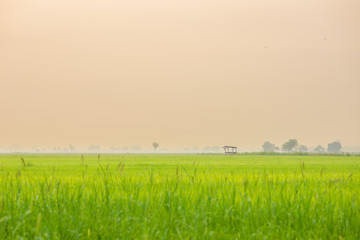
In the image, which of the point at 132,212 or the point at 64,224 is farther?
the point at 132,212

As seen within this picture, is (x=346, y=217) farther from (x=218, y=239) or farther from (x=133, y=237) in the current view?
(x=133, y=237)

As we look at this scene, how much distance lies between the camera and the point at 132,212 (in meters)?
4.50

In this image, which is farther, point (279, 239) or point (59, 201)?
point (59, 201)

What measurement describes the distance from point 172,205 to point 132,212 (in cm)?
58

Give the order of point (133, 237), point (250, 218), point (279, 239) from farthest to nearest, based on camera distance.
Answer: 1. point (250, 218)
2. point (279, 239)
3. point (133, 237)

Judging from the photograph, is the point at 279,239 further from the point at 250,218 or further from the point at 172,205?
the point at 172,205

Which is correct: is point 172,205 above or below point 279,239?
above

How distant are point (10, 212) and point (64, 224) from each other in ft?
2.40

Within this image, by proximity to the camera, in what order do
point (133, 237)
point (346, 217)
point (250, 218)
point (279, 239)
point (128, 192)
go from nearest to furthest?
point (133, 237)
point (279, 239)
point (250, 218)
point (346, 217)
point (128, 192)

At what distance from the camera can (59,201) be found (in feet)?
15.2

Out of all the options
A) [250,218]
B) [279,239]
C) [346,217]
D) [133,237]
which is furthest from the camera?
[346,217]

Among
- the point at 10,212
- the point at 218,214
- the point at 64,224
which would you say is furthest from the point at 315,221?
the point at 10,212

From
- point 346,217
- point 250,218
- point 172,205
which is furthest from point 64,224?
point 346,217

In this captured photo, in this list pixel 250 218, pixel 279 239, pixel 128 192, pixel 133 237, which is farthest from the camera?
pixel 128 192
